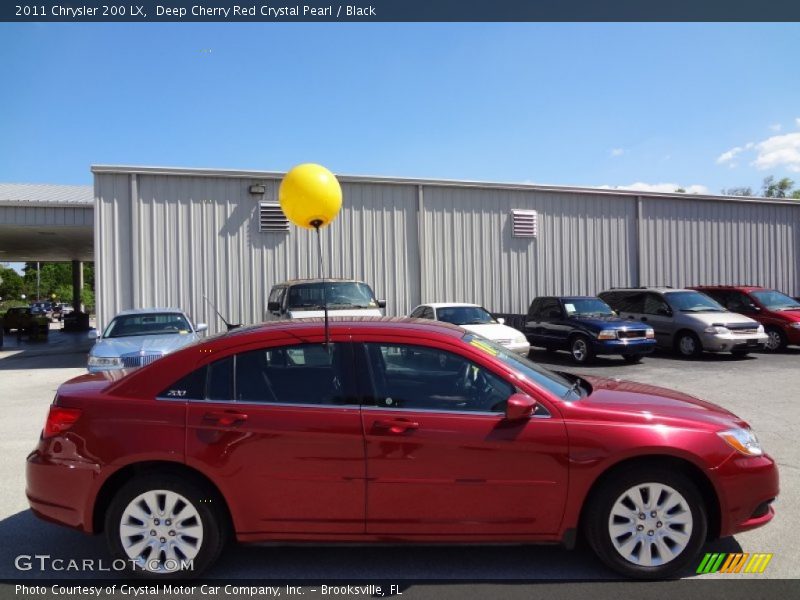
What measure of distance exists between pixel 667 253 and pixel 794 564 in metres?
17.5

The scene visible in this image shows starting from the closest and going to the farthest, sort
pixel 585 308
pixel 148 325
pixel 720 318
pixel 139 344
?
pixel 139 344
pixel 148 325
pixel 720 318
pixel 585 308

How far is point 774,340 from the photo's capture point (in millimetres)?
15031

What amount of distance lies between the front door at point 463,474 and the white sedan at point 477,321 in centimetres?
801

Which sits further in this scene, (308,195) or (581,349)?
(581,349)

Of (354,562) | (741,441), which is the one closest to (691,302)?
(741,441)

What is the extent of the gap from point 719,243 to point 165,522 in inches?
834

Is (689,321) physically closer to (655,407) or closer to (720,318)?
(720,318)

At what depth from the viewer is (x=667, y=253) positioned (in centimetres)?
1953

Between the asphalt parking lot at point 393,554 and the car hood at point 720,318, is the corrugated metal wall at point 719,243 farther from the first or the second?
the asphalt parking lot at point 393,554

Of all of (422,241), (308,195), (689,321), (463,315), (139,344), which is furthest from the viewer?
(422,241)

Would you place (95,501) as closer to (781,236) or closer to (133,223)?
(133,223)

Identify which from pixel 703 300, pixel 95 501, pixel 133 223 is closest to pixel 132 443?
pixel 95 501

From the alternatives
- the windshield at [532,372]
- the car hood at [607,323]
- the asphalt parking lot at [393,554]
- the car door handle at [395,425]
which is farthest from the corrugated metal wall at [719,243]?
the car door handle at [395,425]

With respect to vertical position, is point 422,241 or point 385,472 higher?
point 422,241
